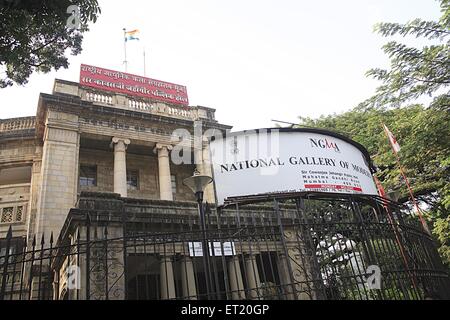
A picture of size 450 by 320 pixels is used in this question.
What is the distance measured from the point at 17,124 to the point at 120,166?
693 centimetres

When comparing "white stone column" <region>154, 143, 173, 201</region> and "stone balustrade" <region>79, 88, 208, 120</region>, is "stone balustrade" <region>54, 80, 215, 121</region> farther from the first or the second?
"white stone column" <region>154, 143, 173, 201</region>

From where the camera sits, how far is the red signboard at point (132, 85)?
816 inches

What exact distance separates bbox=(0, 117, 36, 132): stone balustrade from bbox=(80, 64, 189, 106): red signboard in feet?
11.7

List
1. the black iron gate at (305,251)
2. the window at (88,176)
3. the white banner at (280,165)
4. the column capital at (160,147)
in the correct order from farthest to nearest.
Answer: the column capital at (160,147)
the window at (88,176)
the white banner at (280,165)
the black iron gate at (305,251)

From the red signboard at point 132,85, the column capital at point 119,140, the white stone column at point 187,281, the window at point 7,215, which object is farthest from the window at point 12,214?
the white stone column at point 187,281

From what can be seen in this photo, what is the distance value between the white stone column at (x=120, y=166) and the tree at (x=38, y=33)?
6820 millimetres

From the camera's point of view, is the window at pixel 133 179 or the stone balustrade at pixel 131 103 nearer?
the stone balustrade at pixel 131 103

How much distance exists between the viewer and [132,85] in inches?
865

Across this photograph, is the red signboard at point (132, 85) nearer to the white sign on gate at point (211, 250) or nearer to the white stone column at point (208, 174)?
the white stone column at point (208, 174)

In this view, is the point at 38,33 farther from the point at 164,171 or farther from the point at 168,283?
the point at 164,171

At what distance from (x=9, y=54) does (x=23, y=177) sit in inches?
502

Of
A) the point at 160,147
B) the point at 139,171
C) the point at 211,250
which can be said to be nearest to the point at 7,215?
the point at 139,171
